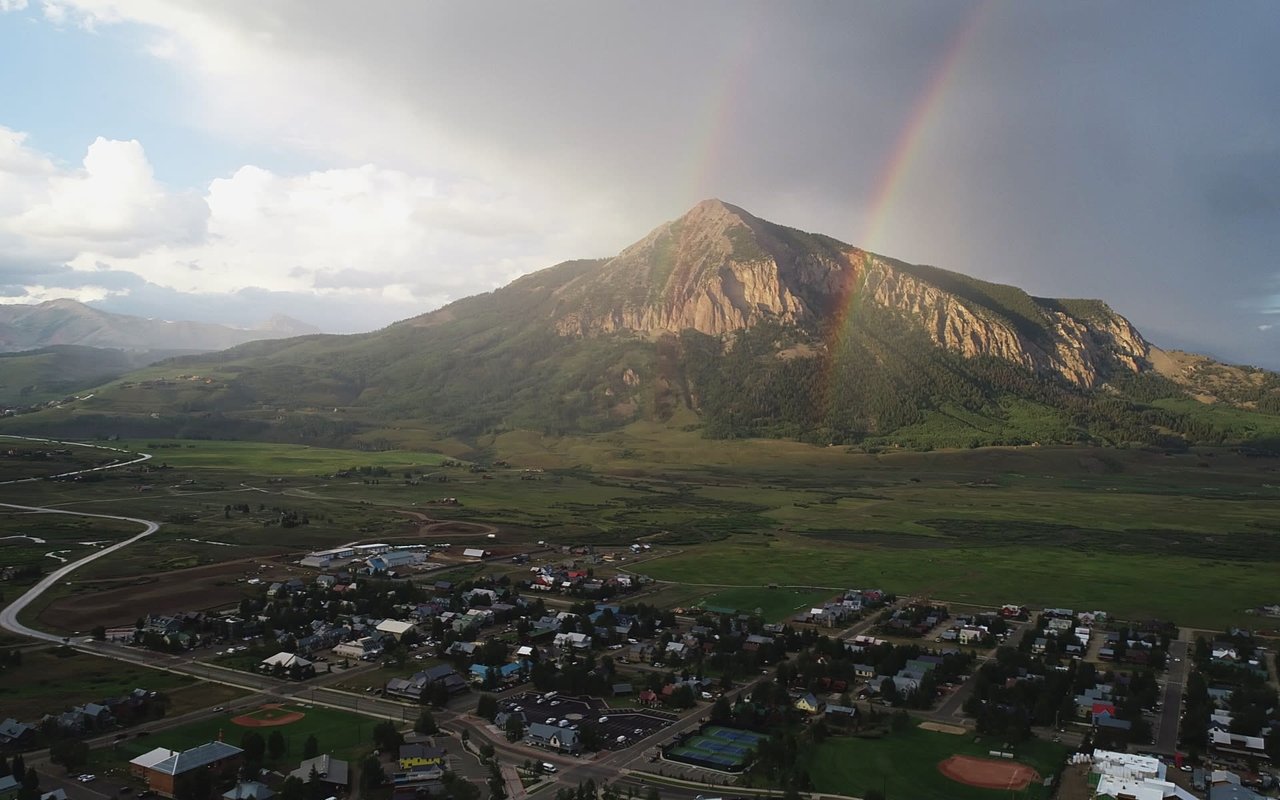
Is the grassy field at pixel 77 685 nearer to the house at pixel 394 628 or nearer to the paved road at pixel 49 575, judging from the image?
the paved road at pixel 49 575

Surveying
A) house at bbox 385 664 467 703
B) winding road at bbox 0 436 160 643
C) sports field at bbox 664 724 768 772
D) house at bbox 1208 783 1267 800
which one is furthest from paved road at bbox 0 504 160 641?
house at bbox 1208 783 1267 800

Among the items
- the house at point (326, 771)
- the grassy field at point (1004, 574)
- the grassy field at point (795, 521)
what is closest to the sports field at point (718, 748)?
the house at point (326, 771)

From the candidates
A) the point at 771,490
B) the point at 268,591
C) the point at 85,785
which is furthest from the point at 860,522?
the point at 85,785

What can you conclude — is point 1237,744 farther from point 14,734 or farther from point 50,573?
point 50,573

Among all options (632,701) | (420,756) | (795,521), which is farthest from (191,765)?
(795,521)

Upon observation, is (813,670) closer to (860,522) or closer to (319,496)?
(860,522)

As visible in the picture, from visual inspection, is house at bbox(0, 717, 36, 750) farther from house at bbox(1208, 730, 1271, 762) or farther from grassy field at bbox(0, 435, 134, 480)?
grassy field at bbox(0, 435, 134, 480)
